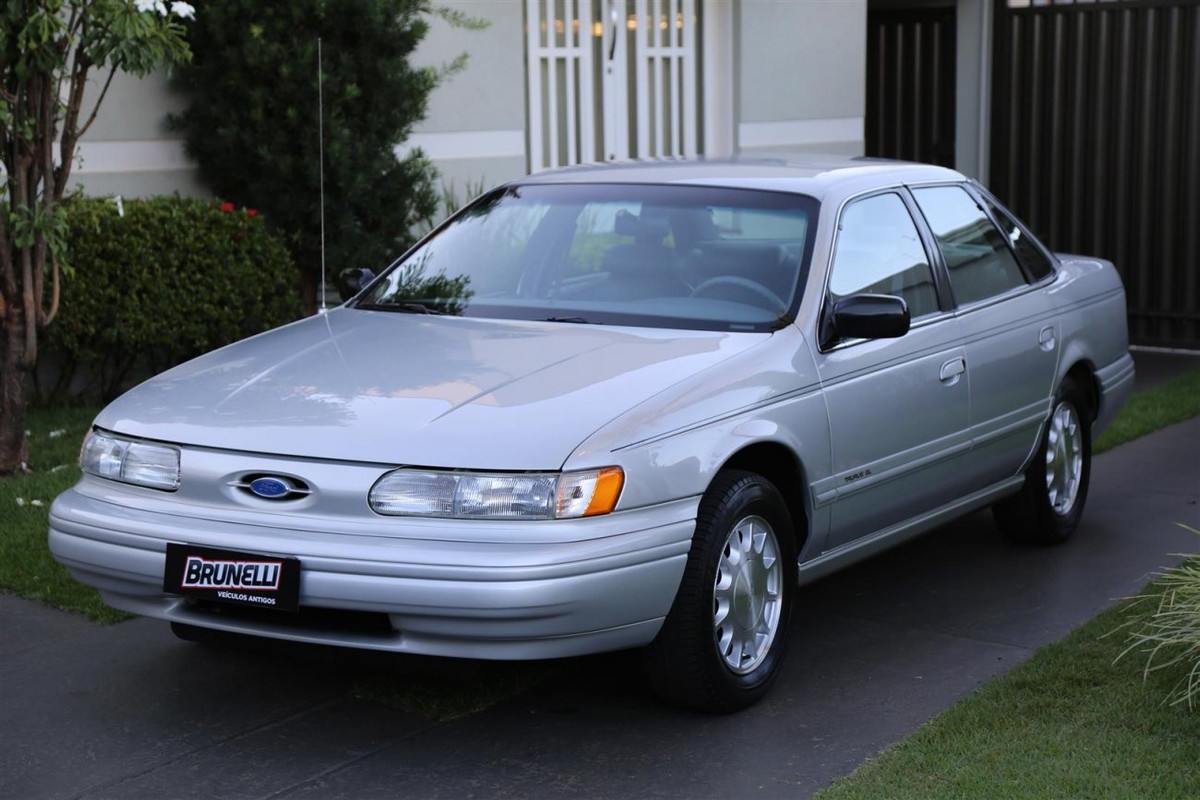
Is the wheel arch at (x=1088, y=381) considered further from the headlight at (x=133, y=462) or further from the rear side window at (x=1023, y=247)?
the headlight at (x=133, y=462)

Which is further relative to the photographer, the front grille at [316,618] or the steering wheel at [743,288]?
the steering wheel at [743,288]

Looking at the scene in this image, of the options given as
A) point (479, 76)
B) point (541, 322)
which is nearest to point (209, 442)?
point (541, 322)

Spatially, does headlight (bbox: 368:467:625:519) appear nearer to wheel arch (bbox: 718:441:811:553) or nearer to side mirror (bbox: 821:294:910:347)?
wheel arch (bbox: 718:441:811:553)

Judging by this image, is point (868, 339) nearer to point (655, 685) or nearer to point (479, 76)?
point (655, 685)

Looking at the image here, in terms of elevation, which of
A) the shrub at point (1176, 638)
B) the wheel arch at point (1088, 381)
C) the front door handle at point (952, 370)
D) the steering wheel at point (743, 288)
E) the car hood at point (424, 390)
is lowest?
the shrub at point (1176, 638)

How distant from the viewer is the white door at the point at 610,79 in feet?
38.3

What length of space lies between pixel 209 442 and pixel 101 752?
900 millimetres

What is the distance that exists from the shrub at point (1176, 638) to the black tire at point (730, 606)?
1039mm

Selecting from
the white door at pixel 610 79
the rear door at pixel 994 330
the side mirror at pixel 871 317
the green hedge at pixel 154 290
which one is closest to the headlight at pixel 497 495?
the side mirror at pixel 871 317

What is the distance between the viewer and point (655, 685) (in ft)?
14.9

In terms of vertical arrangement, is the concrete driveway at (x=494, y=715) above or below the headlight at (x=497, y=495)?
below

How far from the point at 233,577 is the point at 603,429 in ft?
3.38

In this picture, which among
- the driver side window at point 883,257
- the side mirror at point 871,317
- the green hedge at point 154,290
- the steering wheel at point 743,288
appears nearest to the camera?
the side mirror at point 871,317

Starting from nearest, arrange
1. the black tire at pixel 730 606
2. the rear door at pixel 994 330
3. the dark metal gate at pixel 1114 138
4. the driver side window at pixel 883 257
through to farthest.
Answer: the black tire at pixel 730 606 < the driver side window at pixel 883 257 < the rear door at pixel 994 330 < the dark metal gate at pixel 1114 138
